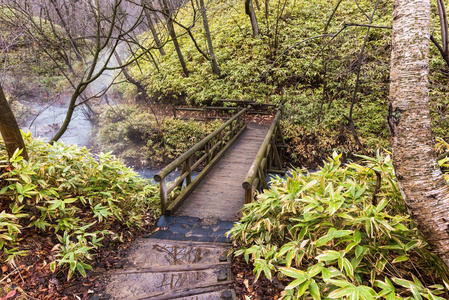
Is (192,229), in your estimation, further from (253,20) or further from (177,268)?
(253,20)

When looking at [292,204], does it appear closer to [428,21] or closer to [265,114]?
[428,21]

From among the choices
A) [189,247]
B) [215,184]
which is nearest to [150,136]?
[215,184]

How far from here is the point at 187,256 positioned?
3059mm

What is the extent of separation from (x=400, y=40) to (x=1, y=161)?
13.4 feet

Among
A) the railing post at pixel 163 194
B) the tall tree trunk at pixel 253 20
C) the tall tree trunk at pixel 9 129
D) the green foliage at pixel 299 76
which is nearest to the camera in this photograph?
the tall tree trunk at pixel 9 129

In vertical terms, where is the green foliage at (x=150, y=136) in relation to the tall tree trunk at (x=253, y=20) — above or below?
below

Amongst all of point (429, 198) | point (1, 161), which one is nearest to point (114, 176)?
point (1, 161)

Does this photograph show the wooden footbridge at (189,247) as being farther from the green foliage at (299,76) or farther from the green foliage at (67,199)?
the green foliage at (299,76)

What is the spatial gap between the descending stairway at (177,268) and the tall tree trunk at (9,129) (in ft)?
6.53

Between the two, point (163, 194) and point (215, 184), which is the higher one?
point (163, 194)

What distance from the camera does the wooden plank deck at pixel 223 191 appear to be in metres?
4.50

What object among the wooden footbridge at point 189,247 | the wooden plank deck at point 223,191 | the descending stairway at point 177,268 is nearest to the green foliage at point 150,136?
the wooden plank deck at point 223,191

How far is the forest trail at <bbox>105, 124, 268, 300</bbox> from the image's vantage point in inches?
95.9

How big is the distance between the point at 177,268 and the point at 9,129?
266cm
